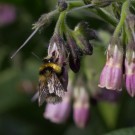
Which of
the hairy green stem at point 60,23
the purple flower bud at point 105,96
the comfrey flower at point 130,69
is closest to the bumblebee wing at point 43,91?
the hairy green stem at point 60,23

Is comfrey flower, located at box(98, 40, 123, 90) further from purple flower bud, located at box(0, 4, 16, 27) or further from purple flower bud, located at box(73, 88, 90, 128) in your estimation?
purple flower bud, located at box(0, 4, 16, 27)

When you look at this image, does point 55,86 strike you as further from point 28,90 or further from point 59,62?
point 28,90

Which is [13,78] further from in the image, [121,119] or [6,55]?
[121,119]

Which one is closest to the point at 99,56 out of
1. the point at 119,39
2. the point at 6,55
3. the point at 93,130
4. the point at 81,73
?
the point at 81,73

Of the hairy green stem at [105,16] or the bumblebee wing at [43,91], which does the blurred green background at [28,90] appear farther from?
the bumblebee wing at [43,91]

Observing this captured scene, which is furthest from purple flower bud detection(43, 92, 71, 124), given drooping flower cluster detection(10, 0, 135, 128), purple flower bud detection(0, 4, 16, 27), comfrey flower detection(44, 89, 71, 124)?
purple flower bud detection(0, 4, 16, 27)

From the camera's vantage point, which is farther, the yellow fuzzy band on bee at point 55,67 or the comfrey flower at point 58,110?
the comfrey flower at point 58,110

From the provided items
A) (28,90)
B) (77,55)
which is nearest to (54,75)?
(77,55)
